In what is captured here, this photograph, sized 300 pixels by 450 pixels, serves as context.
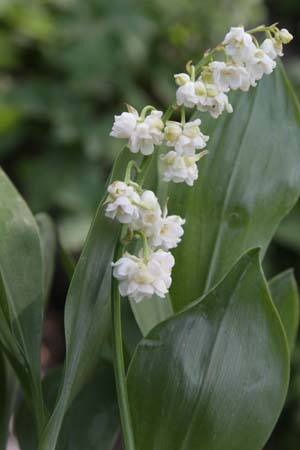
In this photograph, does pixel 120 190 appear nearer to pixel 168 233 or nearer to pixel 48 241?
pixel 168 233

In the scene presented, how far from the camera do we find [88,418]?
877 millimetres

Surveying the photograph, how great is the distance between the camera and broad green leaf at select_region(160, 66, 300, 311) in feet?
2.62

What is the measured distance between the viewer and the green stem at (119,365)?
25.1 inches

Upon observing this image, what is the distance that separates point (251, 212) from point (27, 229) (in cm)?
21

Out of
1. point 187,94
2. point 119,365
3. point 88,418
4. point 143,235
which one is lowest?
point 88,418

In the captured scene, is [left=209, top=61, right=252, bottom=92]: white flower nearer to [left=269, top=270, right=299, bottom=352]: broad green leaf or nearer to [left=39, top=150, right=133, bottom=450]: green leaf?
[left=39, top=150, right=133, bottom=450]: green leaf

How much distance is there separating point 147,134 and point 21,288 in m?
0.23

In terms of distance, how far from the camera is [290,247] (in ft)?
7.72

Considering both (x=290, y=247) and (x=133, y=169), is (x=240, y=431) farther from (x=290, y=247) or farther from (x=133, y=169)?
(x=290, y=247)

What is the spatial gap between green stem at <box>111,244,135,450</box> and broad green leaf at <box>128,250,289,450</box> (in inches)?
1.2

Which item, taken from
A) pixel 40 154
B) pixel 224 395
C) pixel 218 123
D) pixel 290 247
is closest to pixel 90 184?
pixel 40 154

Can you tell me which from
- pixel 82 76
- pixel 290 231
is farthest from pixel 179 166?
pixel 82 76

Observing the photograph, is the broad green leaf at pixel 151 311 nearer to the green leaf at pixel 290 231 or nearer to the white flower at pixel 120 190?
the white flower at pixel 120 190

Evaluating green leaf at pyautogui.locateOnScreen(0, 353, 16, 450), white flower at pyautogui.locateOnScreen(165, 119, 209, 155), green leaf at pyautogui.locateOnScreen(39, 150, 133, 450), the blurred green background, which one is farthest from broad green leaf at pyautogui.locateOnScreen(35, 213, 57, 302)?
the blurred green background
